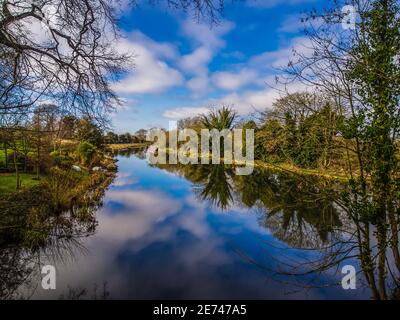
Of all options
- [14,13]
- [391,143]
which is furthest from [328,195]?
[14,13]

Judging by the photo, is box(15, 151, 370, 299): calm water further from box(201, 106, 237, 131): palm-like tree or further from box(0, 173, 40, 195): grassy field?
box(201, 106, 237, 131): palm-like tree

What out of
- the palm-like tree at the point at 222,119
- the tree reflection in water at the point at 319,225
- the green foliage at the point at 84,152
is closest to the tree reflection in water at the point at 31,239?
the tree reflection in water at the point at 319,225

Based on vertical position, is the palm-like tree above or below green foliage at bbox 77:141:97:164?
above

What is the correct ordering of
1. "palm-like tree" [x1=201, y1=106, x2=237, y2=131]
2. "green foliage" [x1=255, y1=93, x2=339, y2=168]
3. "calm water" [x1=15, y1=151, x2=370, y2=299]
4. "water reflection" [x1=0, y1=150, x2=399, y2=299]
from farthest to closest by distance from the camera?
"palm-like tree" [x1=201, y1=106, x2=237, y2=131], "calm water" [x1=15, y1=151, x2=370, y2=299], "water reflection" [x1=0, y1=150, x2=399, y2=299], "green foliage" [x1=255, y1=93, x2=339, y2=168]

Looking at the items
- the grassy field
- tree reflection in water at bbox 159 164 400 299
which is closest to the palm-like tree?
tree reflection in water at bbox 159 164 400 299

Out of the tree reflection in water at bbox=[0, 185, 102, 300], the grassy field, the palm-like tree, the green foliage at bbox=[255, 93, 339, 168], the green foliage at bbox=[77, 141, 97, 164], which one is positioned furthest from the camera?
the palm-like tree

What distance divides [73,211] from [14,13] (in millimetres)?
6561

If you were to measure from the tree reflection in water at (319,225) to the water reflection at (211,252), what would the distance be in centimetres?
3

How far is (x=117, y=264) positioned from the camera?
5.42 meters

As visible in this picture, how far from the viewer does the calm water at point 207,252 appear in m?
4.39

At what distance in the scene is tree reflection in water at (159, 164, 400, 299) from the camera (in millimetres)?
3318

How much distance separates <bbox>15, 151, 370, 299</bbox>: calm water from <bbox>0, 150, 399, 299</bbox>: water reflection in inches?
0.8

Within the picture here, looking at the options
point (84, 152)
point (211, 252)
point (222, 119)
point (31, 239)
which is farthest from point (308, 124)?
point (222, 119)

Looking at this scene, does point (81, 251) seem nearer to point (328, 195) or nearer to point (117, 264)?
point (117, 264)
